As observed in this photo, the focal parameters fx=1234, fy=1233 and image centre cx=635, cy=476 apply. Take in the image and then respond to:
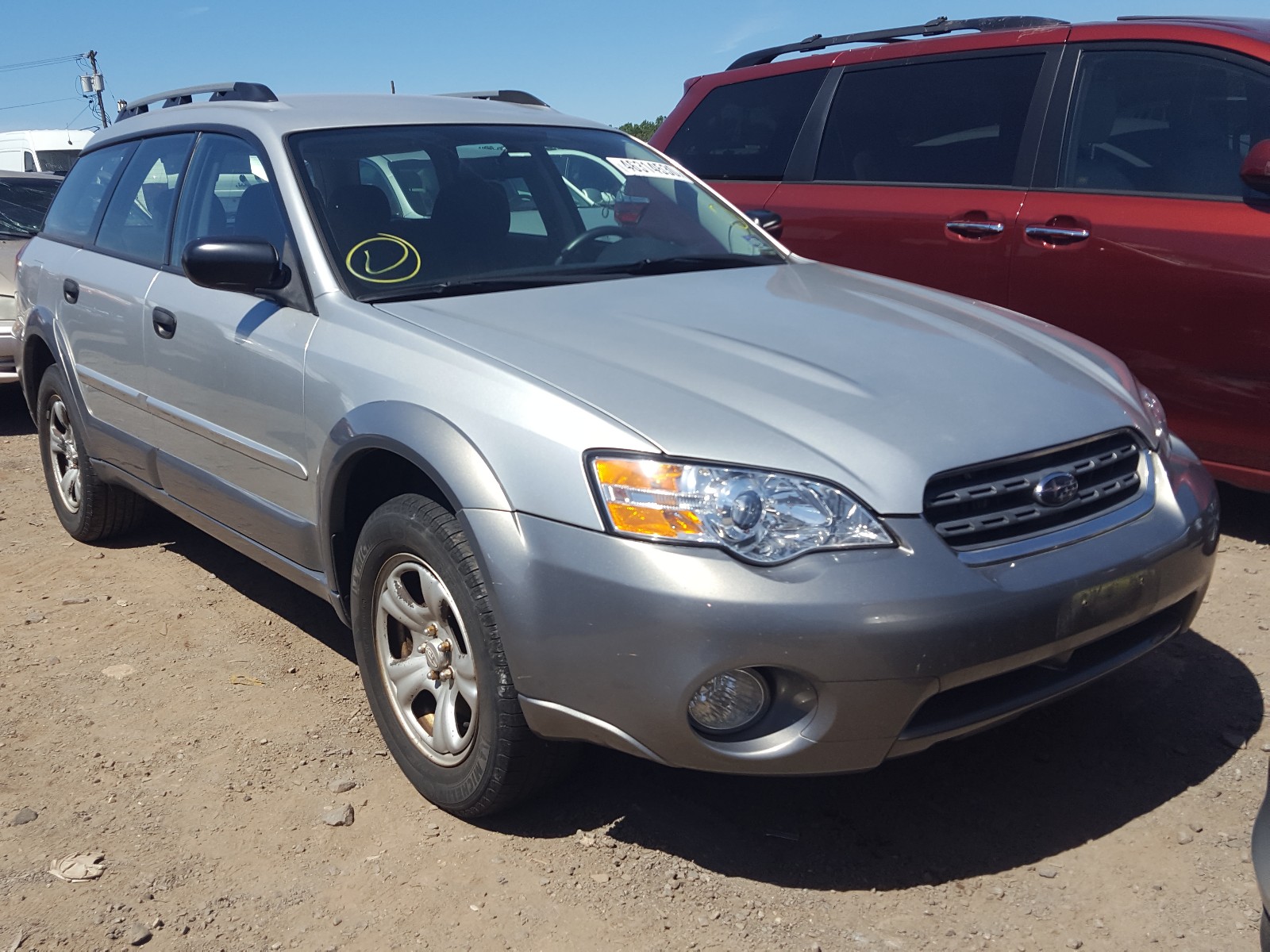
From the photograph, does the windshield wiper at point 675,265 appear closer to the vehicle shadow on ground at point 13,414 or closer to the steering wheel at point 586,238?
the steering wheel at point 586,238

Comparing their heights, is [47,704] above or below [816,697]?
below

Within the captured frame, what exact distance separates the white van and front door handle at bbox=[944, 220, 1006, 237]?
25.2m

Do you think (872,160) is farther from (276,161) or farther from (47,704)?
(47,704)

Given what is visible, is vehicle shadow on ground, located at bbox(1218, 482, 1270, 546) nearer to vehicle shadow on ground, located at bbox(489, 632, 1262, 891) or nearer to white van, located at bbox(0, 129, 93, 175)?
vehicle shadow on ground, located at bbox(489, 632, 1262, 891)

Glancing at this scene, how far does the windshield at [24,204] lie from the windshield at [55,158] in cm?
1913

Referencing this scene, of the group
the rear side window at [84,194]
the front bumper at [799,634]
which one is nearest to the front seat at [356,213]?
the front bumper at [799,634]

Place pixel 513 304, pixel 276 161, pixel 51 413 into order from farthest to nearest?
pixel 51 413, pixel 276 161, pixel 513 304

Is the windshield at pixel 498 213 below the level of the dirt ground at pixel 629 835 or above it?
above

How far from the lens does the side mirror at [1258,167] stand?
154 inches

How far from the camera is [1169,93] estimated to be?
4.45 m

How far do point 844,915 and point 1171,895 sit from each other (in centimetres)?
66

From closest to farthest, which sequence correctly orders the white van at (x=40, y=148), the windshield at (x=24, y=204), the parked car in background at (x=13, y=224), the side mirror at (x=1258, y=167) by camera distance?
the side mirror at (x=1258, y=167) < the parked car in background at (x=13, y=224) < the windshield at (x=24, y=204) < the white van at (x=40, y=148)

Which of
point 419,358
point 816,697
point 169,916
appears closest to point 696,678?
point 816,697

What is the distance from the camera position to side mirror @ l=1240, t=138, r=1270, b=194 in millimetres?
3910
